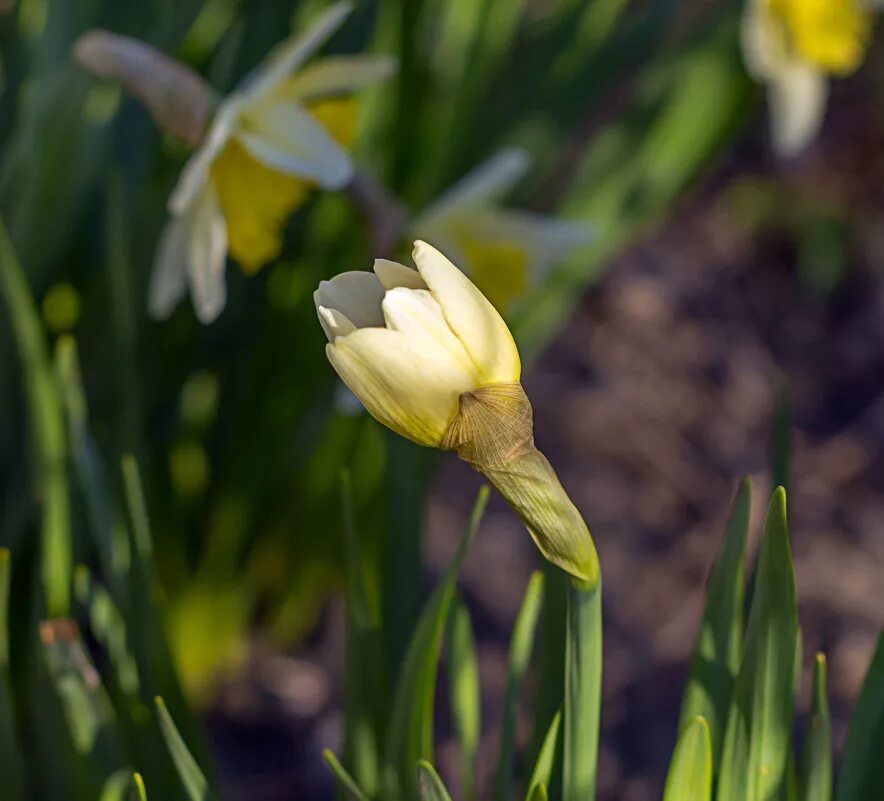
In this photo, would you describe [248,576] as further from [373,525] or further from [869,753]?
[869,753]

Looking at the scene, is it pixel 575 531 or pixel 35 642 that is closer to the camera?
pixel 575 531

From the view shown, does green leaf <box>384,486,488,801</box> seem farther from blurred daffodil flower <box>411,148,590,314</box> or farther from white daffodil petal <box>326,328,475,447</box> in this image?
blurred daffodil flower <box>411,148,590,314</box>

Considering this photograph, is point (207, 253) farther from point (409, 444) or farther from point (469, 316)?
point (469, 316)

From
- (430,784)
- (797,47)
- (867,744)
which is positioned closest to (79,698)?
(430,784)

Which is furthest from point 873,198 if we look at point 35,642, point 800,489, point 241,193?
point 35,642

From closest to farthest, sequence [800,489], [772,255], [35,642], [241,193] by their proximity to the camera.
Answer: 1. [35,642]
2. [241,193]
3. [800,489]
4. [772,255]

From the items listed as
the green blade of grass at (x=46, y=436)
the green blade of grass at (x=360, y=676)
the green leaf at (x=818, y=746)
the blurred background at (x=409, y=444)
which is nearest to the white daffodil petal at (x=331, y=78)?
the blurred background at (x=409, y=444)
